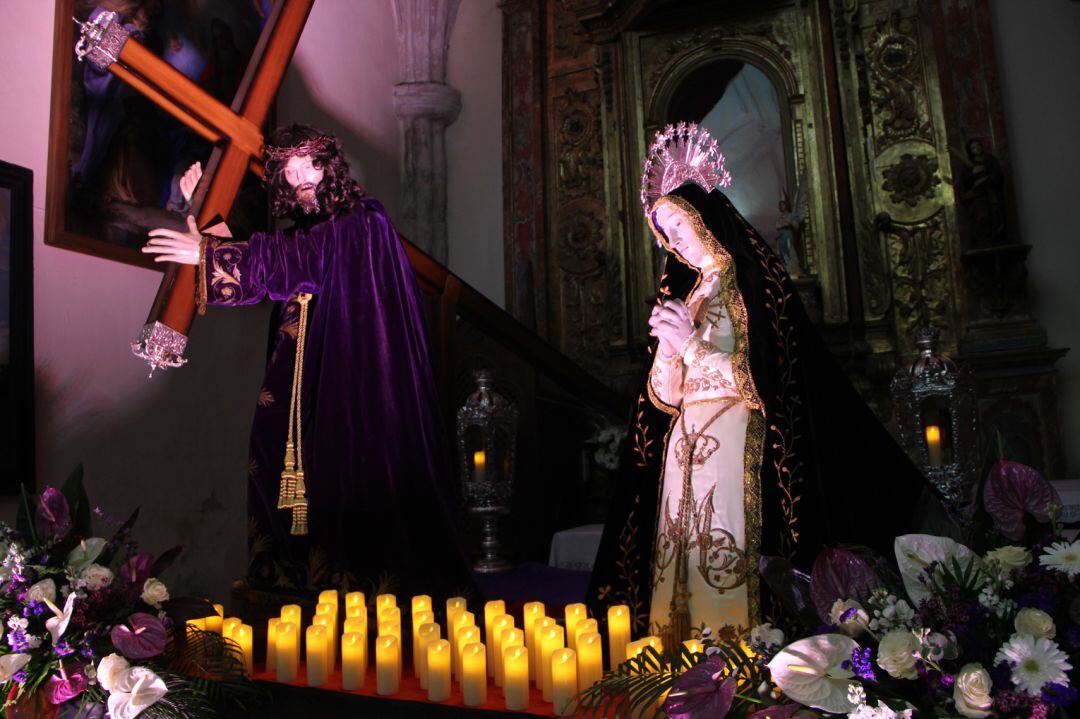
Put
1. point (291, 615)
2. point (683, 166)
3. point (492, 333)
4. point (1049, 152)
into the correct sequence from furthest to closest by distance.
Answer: point (1049, 152), point (492, 333), point (683, 166), point (291, 615)

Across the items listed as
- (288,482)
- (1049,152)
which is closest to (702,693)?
(288,482)

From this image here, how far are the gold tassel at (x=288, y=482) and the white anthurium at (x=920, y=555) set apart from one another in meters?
2.03

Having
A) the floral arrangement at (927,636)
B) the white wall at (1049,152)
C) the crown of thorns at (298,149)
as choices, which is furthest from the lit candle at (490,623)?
the white wall at (1049,152)

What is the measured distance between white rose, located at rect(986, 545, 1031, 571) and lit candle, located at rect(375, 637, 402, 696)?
4.22 ft

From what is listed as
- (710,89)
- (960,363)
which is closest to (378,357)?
(960,363)

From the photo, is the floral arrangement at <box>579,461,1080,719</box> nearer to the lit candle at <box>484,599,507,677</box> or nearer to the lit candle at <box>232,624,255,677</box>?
the lit candle at <box>484,599,507,677</box>

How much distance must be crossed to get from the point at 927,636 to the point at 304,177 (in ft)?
8.53

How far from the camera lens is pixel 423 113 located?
22.9 ft

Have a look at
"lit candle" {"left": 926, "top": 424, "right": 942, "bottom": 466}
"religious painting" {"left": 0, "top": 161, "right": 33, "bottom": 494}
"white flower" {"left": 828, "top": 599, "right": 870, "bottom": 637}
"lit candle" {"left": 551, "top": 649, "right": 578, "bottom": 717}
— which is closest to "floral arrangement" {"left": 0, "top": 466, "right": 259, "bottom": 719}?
"lit candle" {"left": 551, "top": 649, "right": 578, "bottom": 717}

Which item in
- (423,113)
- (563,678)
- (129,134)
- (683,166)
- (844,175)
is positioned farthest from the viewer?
(423,113)

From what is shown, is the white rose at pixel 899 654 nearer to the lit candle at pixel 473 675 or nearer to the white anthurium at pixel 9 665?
the lit candle at pixel 473 675

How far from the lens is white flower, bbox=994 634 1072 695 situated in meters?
1.21

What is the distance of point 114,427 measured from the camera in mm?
4055

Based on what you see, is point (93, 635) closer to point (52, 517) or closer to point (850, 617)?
point (52, 517)
